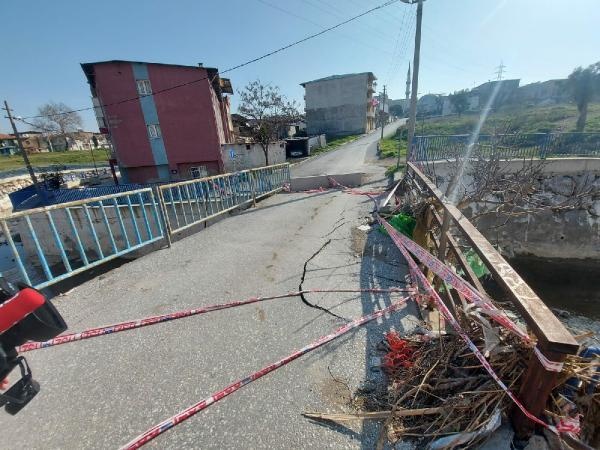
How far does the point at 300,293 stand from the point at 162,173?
23436 millimetres

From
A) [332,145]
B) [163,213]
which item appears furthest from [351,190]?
[332,145]

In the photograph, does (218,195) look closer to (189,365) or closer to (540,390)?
(189,365)

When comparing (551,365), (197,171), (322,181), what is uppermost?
(551,365)

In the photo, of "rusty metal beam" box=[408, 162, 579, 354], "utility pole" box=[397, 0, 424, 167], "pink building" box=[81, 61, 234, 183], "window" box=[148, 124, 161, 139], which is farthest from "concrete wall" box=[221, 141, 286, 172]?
"rusty metal beam" box=[408, 162, 579, 354]

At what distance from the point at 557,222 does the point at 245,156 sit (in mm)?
21870

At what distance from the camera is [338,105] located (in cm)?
4612

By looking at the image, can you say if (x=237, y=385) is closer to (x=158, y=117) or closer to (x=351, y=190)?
(x=351, y=190)

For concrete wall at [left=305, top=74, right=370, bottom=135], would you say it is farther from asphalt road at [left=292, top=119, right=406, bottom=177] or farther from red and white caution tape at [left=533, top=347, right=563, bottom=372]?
red and white caution tape at [left=533, top=347, right=563, bottom=372]

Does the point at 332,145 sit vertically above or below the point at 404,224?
above

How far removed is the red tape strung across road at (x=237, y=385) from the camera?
1.76 m

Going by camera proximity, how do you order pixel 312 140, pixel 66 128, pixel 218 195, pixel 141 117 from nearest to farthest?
pixel 218 195 → pixel 141 117 → pixel 312 140 → pixel 66 128

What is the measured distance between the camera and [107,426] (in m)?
1.84

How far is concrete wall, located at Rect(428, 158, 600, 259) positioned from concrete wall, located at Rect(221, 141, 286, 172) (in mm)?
18206

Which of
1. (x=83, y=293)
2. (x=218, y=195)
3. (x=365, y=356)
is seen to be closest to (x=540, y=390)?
(x=365, y=356)
